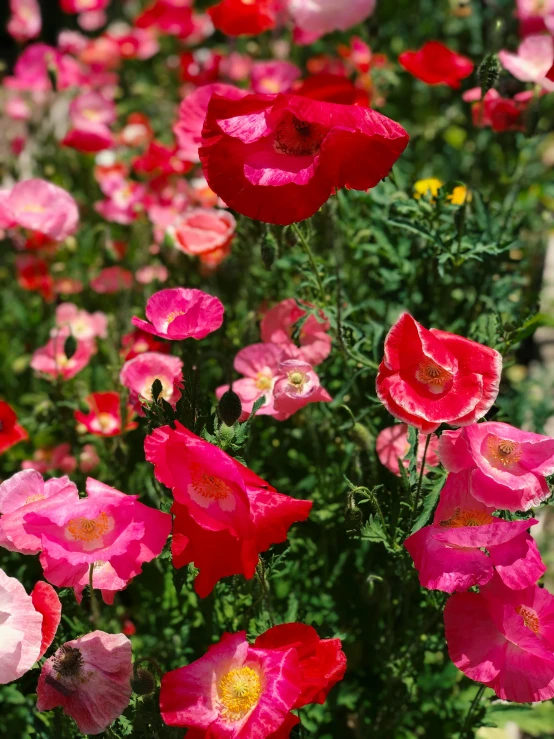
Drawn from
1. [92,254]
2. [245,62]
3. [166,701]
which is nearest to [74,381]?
[92,254]

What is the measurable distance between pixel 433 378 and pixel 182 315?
1.26ft

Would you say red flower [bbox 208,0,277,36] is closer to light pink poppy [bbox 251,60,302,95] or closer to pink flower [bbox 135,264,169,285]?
light pink poppy [bbox 251,60,302,95]

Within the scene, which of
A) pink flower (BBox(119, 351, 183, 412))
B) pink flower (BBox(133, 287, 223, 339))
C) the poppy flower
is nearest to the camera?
the poppy flower

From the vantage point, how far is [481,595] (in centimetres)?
107

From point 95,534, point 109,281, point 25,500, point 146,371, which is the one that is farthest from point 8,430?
point 109,281

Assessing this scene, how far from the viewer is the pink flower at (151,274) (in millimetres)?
2260

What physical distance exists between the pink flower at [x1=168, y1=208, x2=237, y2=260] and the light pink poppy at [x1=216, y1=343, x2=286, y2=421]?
38 cm

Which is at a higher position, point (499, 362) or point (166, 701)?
point (499, 362)

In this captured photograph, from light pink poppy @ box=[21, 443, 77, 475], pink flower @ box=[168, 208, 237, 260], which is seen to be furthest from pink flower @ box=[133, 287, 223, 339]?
light pink poppy @ box=[21, 443, 77, 475]

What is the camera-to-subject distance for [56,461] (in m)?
1.98

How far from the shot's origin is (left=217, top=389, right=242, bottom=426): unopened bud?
1051mm

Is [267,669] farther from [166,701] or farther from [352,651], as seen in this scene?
[352,651]

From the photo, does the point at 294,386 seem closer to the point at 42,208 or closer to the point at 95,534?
the point at 95,534

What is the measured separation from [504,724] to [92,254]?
2.04 metres
